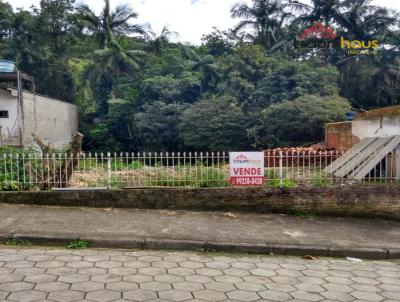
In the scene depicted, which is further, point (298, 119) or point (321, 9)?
point (321, 9)

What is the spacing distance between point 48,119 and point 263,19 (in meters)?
18.0

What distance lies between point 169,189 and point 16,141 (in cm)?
1371

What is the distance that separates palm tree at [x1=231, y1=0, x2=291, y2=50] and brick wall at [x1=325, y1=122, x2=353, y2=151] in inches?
757

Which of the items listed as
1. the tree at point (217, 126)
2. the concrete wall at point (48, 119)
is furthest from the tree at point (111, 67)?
the tree at point (217, 126)

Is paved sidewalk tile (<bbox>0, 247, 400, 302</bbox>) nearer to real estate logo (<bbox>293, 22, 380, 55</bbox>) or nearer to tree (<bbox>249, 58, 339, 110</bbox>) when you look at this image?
tree (<bbox>249, 58, 339, 110</bbox>)

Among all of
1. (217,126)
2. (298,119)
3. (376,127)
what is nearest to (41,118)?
(217,126)

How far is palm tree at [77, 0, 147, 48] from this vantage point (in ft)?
94.0

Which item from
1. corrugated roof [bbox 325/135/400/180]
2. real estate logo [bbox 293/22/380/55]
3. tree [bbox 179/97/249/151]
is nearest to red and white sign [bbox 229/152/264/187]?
corrugated roof [bbox 325/135/400/180]

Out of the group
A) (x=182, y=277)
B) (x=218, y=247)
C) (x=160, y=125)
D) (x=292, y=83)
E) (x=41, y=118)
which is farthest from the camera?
(x=160, y=125)

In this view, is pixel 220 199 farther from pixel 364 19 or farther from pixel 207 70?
pixel 364 19

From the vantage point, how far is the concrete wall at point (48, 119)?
19.5 meters

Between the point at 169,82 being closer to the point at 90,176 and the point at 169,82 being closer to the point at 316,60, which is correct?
the point at 316,60

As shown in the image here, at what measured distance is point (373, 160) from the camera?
7750 mm

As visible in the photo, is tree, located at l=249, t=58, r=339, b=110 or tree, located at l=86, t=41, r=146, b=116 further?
tree, located at l=86, t=41, r=146, b=116
